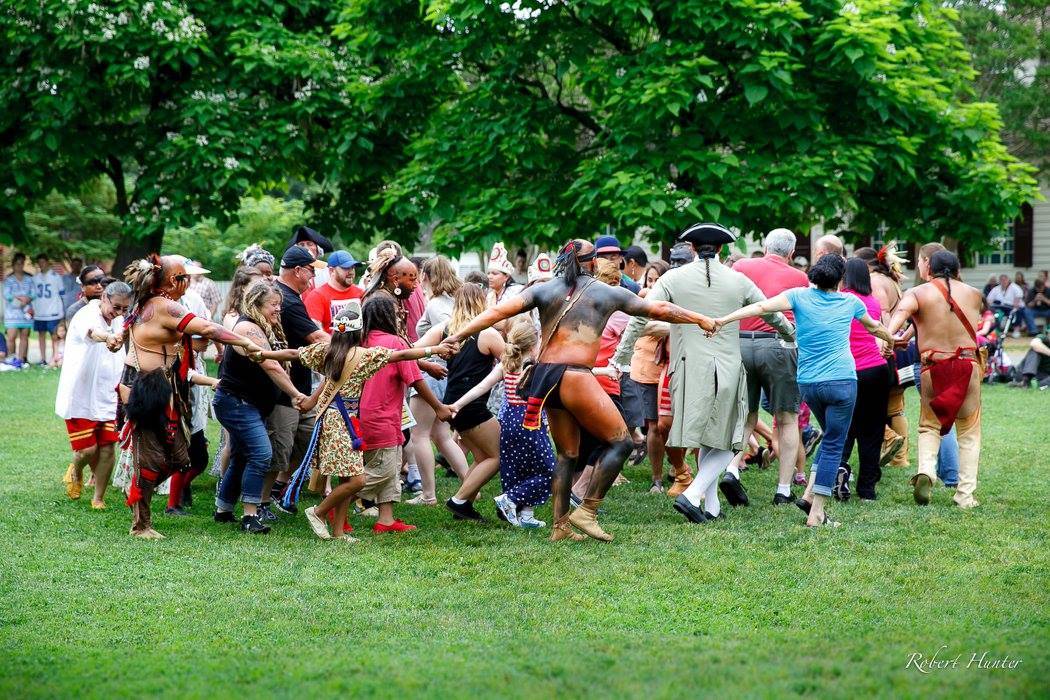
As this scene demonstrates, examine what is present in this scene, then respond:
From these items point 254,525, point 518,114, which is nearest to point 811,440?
point 254,525

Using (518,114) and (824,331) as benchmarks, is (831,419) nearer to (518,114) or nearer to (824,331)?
(824,331)

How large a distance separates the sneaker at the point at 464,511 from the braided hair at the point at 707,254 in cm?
233

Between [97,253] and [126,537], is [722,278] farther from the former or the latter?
[97,253]

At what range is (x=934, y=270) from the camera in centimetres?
944

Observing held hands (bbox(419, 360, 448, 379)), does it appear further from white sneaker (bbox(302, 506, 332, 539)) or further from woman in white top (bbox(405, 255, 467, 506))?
white sneaker (bbox(302, 506, 332, 539))

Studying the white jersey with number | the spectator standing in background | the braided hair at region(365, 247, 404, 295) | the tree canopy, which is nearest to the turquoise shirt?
the braided hair at region(365, 247, 404, 295)

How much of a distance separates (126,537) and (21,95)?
1526 cm

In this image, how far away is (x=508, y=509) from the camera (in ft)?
28.8

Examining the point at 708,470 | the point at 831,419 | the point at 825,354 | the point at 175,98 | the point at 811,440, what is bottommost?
the point at 811,440

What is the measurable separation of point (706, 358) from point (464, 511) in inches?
80.3

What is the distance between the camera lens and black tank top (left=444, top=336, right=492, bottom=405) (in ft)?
30.7

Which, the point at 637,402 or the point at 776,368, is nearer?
the point at 776,368

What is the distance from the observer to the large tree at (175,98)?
66.1 ft

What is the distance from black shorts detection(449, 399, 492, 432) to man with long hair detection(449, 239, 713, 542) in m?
1.09
